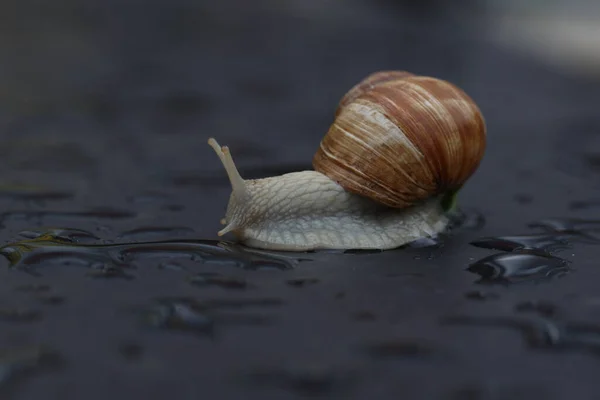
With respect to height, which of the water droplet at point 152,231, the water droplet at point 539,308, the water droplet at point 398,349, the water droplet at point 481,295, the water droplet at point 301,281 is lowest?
the water droplet at point 152,231

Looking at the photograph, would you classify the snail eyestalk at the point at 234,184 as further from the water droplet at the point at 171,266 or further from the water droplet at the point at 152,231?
the water droplet at the point at 171,266

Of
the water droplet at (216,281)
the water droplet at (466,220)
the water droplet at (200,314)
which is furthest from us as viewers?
the water droplet at (466,220)

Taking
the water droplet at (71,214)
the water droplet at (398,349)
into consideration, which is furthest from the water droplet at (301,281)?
the water droplet at (71,214)

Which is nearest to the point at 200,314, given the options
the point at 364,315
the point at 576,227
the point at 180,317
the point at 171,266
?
the point at 180,317

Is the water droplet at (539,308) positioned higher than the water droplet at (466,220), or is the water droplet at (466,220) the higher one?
the water droplet at (539,308)

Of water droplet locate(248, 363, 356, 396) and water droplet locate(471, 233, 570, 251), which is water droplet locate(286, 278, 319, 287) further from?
water droplet locate(471, 233, 570, 251)

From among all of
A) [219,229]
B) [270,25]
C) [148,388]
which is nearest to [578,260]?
[219,229]

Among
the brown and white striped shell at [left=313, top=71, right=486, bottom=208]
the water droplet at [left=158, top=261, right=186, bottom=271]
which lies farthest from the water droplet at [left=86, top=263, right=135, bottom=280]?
the brown and white striped shell at [left=313, top=71, right=486, bottom=208]

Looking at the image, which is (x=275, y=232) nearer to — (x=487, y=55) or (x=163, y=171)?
(x=163, y=171)
